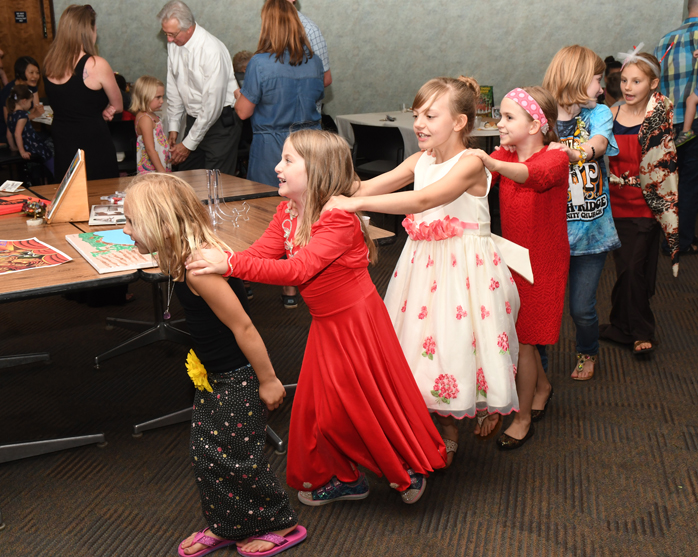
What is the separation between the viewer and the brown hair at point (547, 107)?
→ 7.04 ft

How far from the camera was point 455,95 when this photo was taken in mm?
2002

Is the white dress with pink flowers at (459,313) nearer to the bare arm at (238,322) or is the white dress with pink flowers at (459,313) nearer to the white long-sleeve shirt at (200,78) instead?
the bare arm at (238,322)

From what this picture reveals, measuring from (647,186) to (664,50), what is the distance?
7.34 ft

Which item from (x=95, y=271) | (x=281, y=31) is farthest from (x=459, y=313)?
(x=281, y=31)

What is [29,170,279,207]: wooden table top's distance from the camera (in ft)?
10.2

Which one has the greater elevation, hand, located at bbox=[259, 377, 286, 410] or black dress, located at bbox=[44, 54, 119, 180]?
black dress, located at bbox=[44, 54, 119, 180]

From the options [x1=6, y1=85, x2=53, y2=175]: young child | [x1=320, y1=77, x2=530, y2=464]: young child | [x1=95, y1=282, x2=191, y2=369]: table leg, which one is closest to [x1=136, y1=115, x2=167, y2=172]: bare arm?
[x1=95, y1=282, x2=191, y2=369]: table leg

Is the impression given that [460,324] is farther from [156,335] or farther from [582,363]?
[156,335]

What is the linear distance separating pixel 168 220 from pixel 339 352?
586mm

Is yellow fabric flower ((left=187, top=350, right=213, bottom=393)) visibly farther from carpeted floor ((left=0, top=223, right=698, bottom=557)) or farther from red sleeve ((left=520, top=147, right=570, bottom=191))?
red sleeve ((left=520, top=147, right=570, bottom=191))

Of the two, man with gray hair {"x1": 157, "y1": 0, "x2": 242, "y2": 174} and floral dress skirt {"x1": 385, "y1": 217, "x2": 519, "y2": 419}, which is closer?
floral dress skirt {"x1": 385, "y1": 217, "x2": 519, "y2": 419}

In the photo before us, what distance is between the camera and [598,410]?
2723 mm

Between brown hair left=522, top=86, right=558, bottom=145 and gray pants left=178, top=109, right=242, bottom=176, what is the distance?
2296 mm

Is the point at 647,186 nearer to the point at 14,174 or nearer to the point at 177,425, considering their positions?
the point at 177,425
